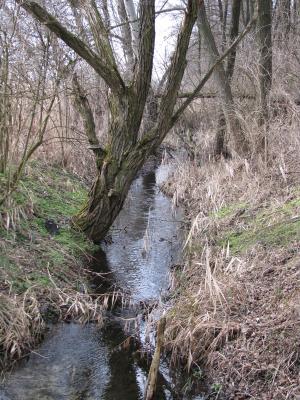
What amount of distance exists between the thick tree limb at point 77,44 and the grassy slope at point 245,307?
7.42 feet

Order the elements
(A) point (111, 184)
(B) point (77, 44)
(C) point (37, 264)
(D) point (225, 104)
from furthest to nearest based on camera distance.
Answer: (D) point (225, 104) < (A) point (111, 184) < (B) point (77, 44) < (C) point (37, 264)

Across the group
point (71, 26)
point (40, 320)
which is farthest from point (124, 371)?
point (71, 26)

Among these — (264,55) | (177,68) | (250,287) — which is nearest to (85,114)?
(177,68)

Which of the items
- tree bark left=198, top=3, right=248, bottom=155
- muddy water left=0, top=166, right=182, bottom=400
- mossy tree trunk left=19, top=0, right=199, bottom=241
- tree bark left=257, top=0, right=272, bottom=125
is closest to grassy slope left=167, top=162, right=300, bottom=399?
muddy water left=0, top=166, right=182, bottom=400

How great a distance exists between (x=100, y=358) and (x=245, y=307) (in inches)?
52.8

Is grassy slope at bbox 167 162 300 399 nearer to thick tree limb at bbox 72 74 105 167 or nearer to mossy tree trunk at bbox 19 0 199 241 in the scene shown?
mossy tree trunk at bbox 19 0 199 241

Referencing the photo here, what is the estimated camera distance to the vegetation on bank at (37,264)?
14.3ft

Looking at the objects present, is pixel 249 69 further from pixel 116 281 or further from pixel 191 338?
pixel 191 338

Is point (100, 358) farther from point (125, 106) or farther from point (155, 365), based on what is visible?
point (125, 106)

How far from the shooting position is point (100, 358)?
→ 170 inches

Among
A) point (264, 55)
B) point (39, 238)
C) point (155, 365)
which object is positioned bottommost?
point (155, 365)

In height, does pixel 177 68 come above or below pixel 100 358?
above

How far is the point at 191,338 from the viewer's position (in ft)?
13.5

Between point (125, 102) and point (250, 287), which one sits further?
point (125, 102)
